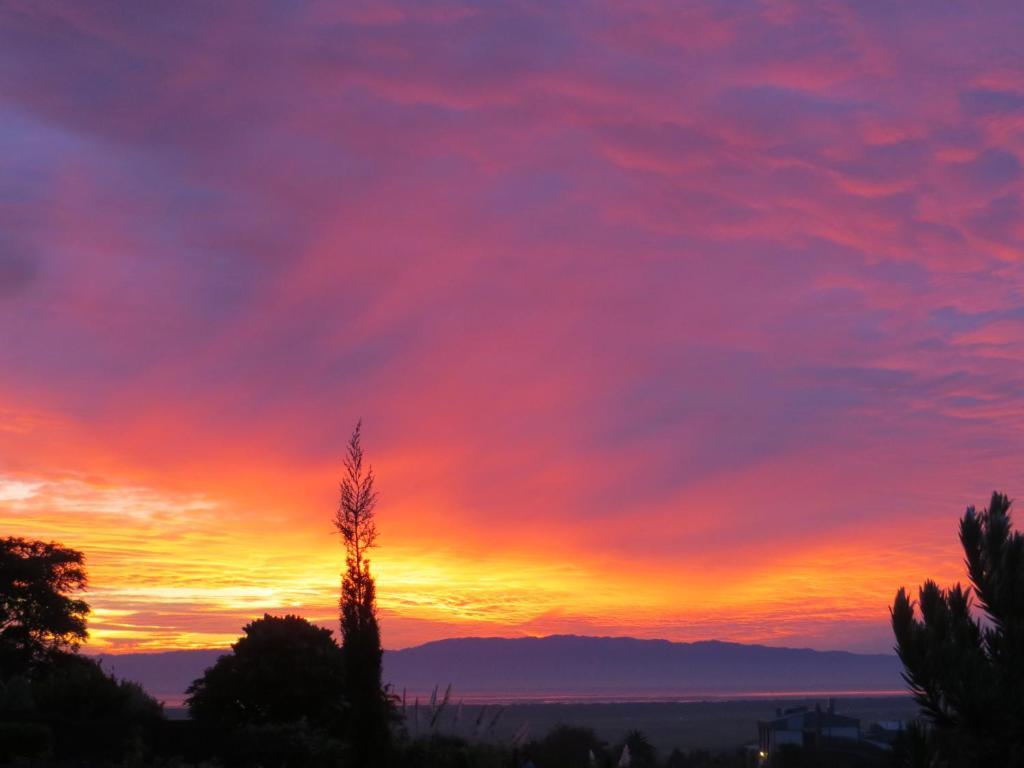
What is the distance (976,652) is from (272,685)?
17265 millimetres

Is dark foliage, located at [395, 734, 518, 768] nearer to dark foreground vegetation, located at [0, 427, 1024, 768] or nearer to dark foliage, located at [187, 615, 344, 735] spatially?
dark foreground vegetation, located at [0, 427, 1024, 768]

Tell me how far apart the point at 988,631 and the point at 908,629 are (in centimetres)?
169

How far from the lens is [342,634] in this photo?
22.0 metres

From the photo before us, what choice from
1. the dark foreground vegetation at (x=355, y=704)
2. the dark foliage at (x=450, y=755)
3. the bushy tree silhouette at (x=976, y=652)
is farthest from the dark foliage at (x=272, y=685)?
the bushy tree silhouette at (x=976, y=652)

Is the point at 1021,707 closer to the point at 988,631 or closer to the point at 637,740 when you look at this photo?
the point at 988,631

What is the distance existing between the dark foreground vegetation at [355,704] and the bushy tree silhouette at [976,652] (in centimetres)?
2

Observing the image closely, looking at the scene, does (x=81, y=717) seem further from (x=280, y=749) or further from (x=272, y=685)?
(x=280, y=749)

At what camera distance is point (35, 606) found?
49312 mm

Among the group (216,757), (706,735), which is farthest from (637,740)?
(706,735)

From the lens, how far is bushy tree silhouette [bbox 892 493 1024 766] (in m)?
16.8

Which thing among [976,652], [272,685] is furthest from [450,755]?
[976,652]

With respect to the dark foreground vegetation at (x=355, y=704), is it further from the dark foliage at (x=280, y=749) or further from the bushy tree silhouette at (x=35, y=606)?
the bushy tree silhouette at (x=35, y=606)

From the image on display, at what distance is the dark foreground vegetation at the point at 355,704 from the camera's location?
16.9 meters

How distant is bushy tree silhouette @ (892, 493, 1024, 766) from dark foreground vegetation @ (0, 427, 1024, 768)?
20mm
